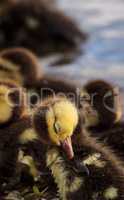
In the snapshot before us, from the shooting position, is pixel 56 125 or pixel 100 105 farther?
pixel 100 105

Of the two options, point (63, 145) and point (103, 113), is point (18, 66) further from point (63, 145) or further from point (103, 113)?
point (63, 145)

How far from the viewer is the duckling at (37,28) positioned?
5.20 meters

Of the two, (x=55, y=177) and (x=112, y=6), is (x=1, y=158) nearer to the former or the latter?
(x=55, y=177)

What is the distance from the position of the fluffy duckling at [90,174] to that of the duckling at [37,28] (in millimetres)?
2281

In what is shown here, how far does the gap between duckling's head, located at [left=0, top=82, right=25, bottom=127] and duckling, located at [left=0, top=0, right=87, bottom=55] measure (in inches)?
73.8

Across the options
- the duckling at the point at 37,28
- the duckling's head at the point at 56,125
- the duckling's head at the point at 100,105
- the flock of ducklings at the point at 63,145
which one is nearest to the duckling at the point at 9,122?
the flock of ducklings at the point at 63,145

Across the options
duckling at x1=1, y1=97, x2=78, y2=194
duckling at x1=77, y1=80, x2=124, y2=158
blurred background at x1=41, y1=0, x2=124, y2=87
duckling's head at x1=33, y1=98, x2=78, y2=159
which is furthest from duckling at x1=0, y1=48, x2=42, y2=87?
duckling's head at x1=33, y1=98, x2=78, y2=159

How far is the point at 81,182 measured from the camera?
9.25ft

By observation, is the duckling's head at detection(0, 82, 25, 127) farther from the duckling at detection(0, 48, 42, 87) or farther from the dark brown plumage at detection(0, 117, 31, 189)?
the duckling at detection(0, 48, 42, 87)

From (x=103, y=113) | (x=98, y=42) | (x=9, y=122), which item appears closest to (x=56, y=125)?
(x=9, y=122)

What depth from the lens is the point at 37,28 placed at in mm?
5227

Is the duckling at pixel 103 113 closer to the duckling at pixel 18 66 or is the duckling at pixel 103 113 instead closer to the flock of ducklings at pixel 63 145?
the flock of ducklings at pixel 63 145

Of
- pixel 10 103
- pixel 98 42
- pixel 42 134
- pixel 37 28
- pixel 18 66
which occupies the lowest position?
pixel 42 134

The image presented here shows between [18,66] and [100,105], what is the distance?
2.59 feet
